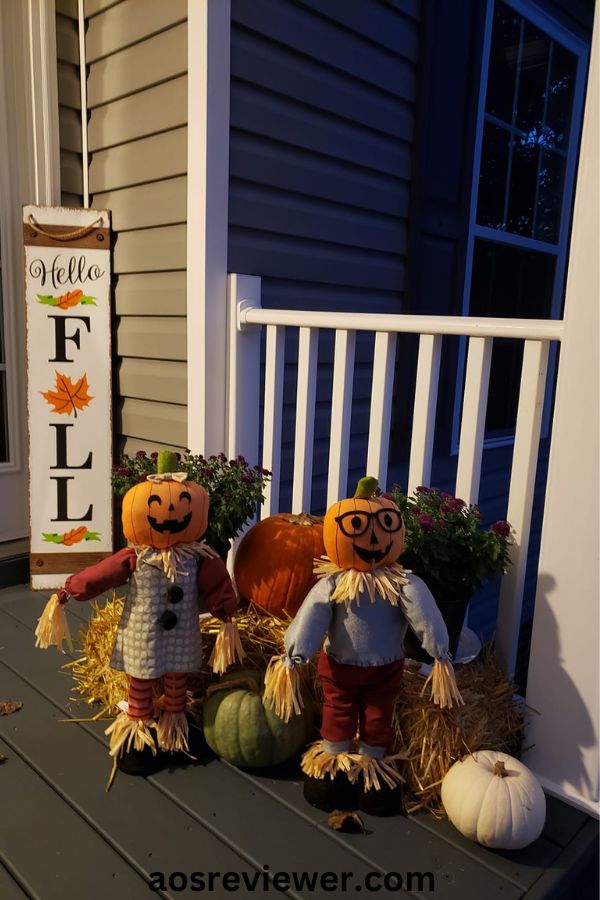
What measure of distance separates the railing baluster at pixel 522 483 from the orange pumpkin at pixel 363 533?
1.21ft

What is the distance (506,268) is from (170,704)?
3452 millimetres

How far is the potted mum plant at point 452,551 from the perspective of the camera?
5.75 ft

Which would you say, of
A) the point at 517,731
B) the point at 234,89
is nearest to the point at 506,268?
the point at 234,89

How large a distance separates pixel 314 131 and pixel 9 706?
7.60 ft

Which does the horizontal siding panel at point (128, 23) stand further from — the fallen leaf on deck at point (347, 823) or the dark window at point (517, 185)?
the fallen leaf on deck at point (347, 823)

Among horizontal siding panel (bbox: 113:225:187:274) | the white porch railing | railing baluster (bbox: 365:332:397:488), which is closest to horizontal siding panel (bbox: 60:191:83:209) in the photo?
horizontal siding panel (bbox: 113:225:187:274)

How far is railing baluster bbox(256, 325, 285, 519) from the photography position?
7.88 feet

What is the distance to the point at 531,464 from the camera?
69.2 inches

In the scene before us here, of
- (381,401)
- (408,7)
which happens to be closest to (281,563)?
(381,401)

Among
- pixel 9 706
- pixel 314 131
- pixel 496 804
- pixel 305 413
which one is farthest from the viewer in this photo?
pixel 314 131

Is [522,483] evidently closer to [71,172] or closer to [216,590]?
[216,590]

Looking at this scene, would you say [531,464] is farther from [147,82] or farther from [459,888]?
[147,82]

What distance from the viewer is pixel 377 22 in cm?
299

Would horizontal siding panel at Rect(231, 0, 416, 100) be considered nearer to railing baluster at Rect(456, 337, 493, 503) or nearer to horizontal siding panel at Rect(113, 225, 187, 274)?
horizontal siding panel at Rect(113, 225, 187, 274)
